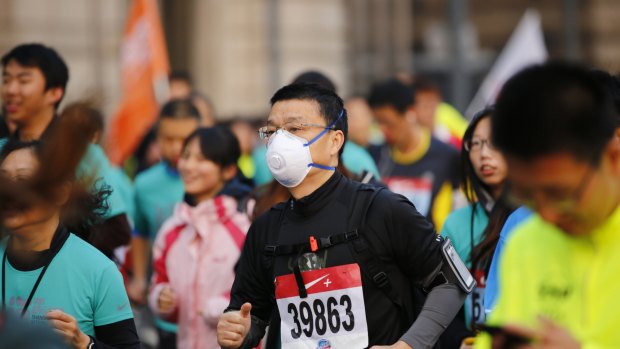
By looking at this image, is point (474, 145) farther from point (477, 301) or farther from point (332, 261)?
point (332, 261)

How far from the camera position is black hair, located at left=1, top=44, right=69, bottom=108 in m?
6.35

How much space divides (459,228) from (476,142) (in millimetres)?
453

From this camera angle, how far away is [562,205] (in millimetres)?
2850

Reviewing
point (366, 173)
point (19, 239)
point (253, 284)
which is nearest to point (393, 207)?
point (253, 284)

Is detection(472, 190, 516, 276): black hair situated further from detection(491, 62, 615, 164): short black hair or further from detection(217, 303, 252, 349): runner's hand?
detection(491, 62, 615, 164): short black hair

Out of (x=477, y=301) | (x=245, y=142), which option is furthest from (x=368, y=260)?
(x=245, y=142)

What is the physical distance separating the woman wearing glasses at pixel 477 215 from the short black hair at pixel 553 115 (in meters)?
2.83

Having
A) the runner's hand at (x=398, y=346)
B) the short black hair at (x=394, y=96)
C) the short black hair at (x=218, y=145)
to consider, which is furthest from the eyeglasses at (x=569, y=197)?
the short black hair at (x=394, y=96)

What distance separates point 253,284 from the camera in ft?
16.1

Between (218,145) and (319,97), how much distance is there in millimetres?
2325

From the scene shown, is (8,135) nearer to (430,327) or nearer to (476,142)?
(476,142)

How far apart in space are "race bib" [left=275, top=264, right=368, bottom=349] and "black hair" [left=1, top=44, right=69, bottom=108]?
2197 mm

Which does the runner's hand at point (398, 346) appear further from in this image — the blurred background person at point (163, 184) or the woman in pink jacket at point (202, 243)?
the blurred background person at point (163, 184)

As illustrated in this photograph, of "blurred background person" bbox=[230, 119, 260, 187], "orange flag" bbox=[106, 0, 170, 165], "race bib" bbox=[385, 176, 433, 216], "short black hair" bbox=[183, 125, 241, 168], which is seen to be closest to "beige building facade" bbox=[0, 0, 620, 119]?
"blurred background person" bbox=[230, 119, 260, 187]
